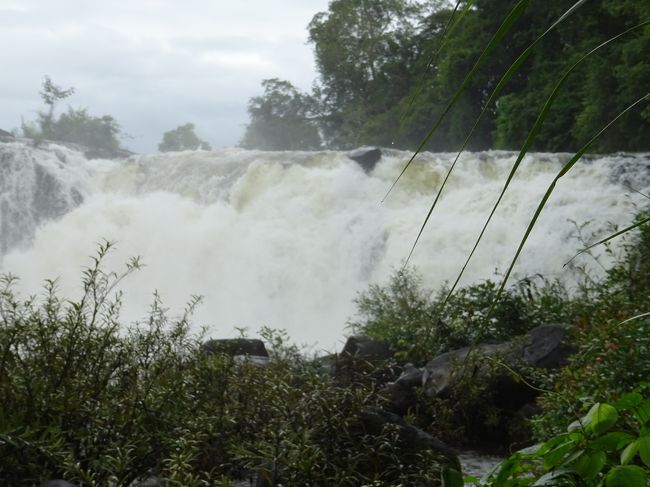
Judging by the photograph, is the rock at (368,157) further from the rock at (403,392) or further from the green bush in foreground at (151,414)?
the green bush in foreground at (151,414)

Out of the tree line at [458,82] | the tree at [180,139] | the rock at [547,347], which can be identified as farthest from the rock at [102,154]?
the tree at [180,139]

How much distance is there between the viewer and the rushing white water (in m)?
14.2

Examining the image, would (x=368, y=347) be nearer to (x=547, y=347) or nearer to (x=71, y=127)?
(x=547, y=347)

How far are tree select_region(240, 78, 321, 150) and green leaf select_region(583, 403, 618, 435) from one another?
42.4 meters

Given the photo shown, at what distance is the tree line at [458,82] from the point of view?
798 inches

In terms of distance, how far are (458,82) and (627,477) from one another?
2718cm

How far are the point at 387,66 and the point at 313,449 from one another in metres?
34.4

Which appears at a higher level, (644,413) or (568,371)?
(644,413)

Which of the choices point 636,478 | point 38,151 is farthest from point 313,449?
point 38,151

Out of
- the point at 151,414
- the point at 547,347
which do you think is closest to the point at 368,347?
the point at 547,347

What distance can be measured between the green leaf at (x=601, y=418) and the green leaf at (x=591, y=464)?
0.12 ft

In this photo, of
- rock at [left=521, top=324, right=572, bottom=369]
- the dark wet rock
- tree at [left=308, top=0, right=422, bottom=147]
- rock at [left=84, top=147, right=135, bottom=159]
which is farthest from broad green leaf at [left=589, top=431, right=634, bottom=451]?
tree at [left=308, top=0, right=422, bottom=147]

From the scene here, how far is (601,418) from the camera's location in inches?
47.1

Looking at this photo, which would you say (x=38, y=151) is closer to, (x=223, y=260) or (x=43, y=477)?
(x=223, y=260)
